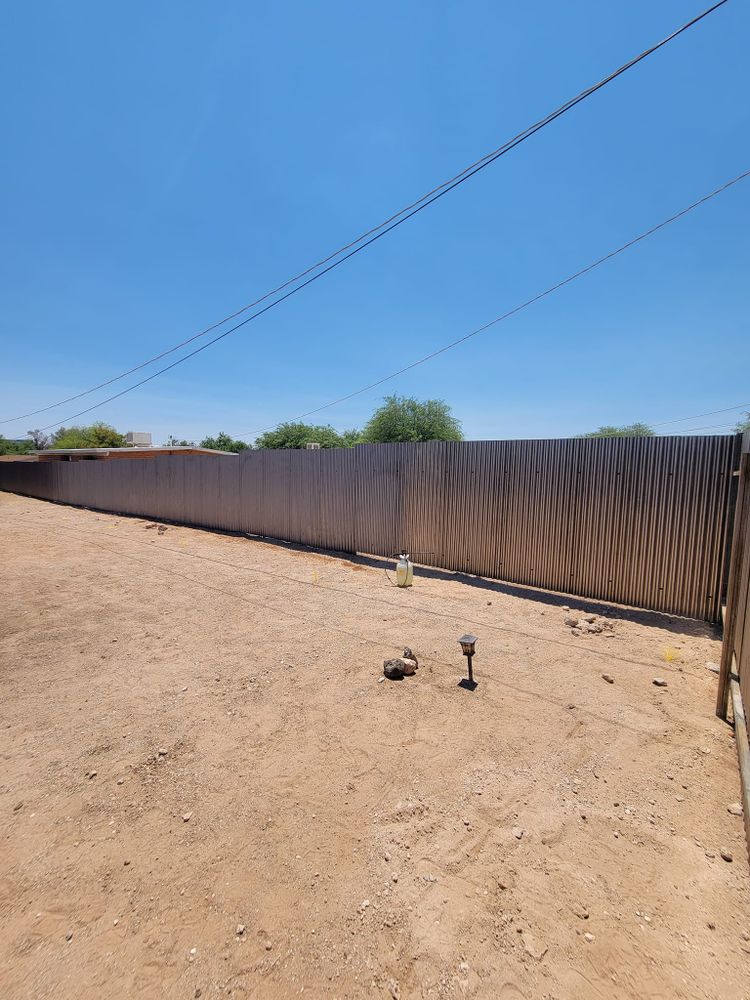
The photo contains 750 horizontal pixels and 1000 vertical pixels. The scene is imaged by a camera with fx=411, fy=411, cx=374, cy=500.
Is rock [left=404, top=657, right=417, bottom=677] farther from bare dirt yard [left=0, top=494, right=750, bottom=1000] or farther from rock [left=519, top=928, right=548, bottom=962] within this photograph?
rock [left=519, top=928, right=548, bottom=962]

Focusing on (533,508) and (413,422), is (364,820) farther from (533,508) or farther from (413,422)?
(413,422)

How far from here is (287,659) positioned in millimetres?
3797

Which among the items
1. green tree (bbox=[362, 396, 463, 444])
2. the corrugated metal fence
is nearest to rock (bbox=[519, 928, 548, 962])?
the corrugated metal fence

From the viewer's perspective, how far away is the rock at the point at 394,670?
3.43 m

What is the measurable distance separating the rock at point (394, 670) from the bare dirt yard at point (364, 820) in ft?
0.30

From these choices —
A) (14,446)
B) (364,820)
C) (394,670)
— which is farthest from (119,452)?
(14,446)

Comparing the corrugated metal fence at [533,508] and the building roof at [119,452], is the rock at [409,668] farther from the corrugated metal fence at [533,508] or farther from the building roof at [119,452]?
the building roof at [119,452]

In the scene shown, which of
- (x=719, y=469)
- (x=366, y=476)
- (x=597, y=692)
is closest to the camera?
(x=597, y=692)

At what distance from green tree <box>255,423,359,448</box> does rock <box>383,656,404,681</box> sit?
30.1 meters

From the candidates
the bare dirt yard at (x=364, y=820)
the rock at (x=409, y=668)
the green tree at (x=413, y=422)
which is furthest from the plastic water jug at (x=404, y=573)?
the green tree at (x=413, y=422)

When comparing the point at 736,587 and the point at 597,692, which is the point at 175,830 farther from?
the point at 736,587

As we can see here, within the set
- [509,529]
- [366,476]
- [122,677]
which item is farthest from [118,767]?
[366,476]

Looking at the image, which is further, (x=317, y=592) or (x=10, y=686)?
(x=317, y=592)

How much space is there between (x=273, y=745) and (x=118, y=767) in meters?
0.89
